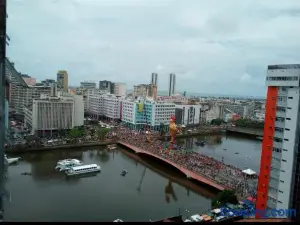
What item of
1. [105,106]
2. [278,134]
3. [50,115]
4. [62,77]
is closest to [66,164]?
[50,115]

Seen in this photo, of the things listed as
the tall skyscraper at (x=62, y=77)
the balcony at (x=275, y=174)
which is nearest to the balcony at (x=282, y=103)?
the balcony at (x=275, y=174)

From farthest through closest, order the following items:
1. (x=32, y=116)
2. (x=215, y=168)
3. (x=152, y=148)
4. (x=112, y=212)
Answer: (x=32, y=116) < (x=152, y=148) < (x=215, y=168) < (x=112, y=212)

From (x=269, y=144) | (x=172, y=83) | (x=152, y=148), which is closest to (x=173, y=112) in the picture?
(x=152, y=148)

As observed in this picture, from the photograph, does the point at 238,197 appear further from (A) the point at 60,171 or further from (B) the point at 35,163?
(B) the point at 35,163

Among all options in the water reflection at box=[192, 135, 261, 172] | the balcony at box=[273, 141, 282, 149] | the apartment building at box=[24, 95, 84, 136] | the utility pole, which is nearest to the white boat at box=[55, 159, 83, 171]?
the apartment building at box=[24, 95, 84, 136]

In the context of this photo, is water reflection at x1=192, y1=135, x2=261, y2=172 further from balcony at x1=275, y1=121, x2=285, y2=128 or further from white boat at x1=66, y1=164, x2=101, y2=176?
balcony at x1=275, y1=121, x2=285, y2=128
